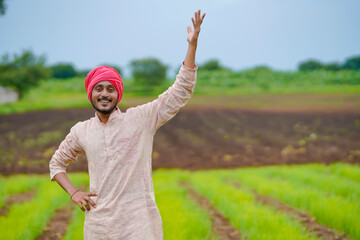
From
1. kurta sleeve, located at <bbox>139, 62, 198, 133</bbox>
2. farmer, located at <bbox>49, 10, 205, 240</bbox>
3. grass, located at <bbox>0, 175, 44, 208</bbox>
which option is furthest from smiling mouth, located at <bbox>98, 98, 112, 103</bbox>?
grass, located at <bbox>0, 175, 44, 208</bbox>

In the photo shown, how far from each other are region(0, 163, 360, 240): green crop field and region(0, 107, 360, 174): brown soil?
1.76 metres

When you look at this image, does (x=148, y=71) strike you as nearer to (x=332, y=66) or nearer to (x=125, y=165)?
(x=332, y=66)

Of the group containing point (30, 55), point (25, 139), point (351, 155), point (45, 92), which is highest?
point (30, 55)

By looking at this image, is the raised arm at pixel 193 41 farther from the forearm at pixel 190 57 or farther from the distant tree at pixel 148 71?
the distant tree at pixel 148 71

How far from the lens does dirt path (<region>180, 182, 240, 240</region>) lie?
Result: 3.15 metres

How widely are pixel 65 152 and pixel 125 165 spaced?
35 cm

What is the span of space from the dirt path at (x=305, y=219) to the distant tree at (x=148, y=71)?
439 inches

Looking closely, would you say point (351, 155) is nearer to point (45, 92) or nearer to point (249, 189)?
point (249, 189)

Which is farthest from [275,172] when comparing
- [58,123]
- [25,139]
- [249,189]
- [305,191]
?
[58,123]

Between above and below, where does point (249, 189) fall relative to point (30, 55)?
below

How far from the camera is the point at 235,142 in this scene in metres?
8.80

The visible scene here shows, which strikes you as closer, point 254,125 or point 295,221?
point 295,221

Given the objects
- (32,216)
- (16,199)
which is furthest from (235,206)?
(16,199)

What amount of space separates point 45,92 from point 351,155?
13.6 m
